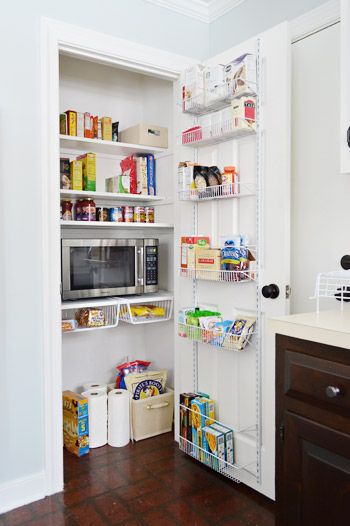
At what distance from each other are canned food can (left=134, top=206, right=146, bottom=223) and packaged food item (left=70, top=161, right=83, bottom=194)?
0.40m

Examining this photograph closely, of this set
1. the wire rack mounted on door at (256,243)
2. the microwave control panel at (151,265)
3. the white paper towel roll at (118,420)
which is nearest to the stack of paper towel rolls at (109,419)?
the white paper towel roll at (118,420)

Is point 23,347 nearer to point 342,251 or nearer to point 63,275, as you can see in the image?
point 63,275

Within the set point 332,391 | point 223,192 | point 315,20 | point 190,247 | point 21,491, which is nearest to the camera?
point 332,391

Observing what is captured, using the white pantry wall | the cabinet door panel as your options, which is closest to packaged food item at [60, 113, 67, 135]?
the white pantry wall

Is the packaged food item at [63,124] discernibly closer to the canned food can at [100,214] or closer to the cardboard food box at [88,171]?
the cardboard food box at [88,171]

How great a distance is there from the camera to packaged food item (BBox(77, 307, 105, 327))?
2615mm

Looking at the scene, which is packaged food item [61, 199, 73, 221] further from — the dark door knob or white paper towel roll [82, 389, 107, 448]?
the dark door knob

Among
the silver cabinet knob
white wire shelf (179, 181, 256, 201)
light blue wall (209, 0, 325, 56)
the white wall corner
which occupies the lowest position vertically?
the silver cabinet knob

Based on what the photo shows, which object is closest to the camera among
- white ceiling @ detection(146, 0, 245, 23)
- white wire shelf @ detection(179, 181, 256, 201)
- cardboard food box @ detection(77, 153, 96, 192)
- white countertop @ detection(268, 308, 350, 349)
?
white countertop @ detection(268, 308, 350, 349)

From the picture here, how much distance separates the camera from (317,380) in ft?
4.27

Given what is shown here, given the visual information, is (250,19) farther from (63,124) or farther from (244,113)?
(63,124)

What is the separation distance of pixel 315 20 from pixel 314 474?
1.82 metres

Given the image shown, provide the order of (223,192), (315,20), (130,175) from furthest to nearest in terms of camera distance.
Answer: (130,175), (223,192), (315,20)

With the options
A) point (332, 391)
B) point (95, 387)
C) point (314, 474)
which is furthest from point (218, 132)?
point (95, 387)
